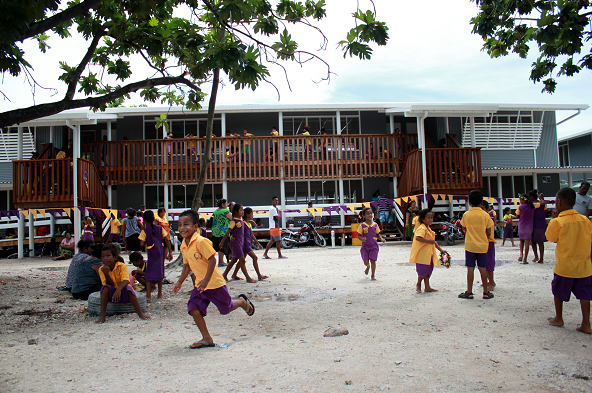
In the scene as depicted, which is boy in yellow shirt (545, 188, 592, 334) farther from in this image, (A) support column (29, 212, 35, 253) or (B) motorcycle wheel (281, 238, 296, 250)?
(A) support column (29, 212, 35, 253)

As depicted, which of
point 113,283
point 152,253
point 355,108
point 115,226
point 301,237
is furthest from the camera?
point 355,108

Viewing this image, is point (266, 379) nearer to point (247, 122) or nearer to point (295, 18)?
point (295, 18)

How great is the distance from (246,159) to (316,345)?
14281 mm

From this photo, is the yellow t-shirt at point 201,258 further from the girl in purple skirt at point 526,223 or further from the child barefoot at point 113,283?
the girl in purple skirt at point 526,223

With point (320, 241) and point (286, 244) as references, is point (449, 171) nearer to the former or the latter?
point (320, 241)

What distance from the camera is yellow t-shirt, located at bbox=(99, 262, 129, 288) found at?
5.58 m

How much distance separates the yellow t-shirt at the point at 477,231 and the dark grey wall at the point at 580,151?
2290 centimetres

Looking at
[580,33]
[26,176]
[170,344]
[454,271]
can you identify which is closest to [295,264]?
[454,271]

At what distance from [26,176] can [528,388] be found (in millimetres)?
15784

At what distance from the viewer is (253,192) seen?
18828mm

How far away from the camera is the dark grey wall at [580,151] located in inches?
958

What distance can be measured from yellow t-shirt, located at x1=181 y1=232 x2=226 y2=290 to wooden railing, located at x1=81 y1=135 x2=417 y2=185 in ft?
43.0

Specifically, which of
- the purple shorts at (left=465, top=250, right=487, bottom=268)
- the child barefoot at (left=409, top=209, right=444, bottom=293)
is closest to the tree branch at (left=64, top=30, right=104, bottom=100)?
the child barefoot at (left=409, top=209, right=444, bottom=293)

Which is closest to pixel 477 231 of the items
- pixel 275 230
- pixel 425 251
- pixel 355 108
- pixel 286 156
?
pixel 425 251
